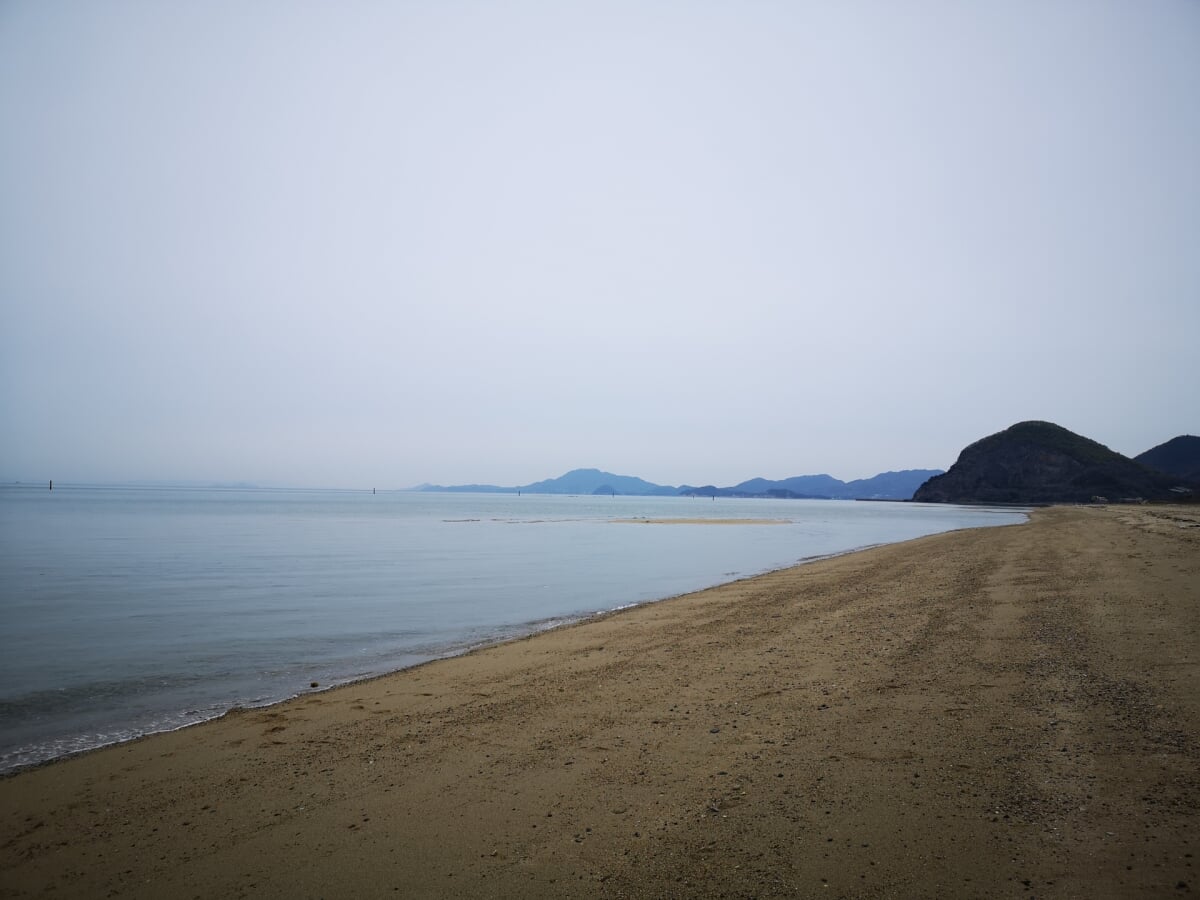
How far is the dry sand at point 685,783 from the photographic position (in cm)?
421

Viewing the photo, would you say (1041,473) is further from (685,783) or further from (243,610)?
(685,783)

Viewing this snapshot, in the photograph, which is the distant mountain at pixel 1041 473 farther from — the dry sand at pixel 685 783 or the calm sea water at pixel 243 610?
the dry sand at pixel 685 783

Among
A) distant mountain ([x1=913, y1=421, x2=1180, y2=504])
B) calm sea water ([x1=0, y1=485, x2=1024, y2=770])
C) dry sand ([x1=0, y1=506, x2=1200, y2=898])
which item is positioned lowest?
calm sea water ([x1=0, y1=485, x2=1024, y2=770])

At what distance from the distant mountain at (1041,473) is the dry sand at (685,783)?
5666 inches

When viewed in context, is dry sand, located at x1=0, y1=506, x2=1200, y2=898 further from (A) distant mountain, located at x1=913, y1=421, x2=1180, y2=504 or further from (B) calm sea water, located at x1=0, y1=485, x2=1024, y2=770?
(A) distant mountain, located at x1=913, y1=421, x2=1180, y2=504

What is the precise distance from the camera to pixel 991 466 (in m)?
161

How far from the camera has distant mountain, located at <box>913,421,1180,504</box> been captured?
128 metres

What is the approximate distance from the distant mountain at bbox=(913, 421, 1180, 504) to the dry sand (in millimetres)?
143915

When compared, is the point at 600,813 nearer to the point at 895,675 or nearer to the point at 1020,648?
the point at 895,675

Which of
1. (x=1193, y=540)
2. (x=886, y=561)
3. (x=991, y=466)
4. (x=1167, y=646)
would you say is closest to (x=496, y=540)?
(x=886, y=561)

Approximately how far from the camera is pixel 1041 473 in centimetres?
14675

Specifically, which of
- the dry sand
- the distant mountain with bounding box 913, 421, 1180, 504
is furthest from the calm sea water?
the distant mountain with bounding box 913, 421, 1180, 504

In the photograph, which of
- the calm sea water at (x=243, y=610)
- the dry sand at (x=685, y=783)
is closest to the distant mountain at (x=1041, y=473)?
the calm sea water at (x=243, y=610)

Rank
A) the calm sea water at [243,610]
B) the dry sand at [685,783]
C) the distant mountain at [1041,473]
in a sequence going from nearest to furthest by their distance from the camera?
the dry sand at [685,783]
the calm sea water at [243,610]
the distant mountain at [1041,473]
